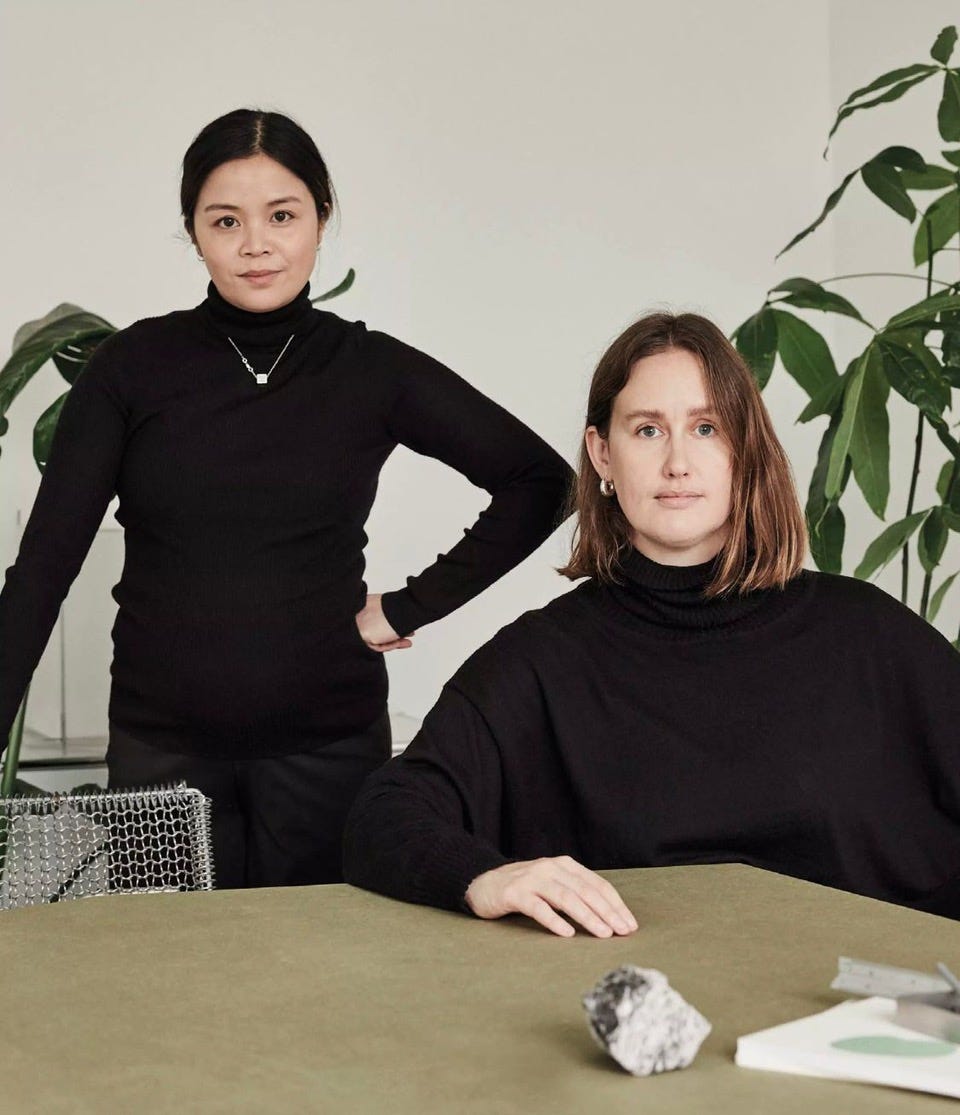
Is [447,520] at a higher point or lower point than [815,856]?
higher

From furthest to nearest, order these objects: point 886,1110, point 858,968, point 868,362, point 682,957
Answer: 1. point 868,362
2. point 682,957
3. point 858,968
4. point 886,1110

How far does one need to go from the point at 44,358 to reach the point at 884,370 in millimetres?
1225

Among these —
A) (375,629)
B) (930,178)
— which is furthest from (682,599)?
(930,178)

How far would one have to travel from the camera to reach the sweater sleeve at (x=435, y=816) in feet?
4.50

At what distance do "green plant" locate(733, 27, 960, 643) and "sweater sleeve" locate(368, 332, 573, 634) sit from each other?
453 millimetres

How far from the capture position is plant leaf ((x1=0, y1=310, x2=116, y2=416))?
246 cm

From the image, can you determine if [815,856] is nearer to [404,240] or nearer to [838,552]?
[838,552]

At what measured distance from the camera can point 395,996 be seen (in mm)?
1073

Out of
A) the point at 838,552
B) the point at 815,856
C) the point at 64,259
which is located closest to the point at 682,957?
the point at 815,856

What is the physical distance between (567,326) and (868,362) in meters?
1.41

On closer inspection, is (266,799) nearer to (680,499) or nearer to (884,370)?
(680,499)

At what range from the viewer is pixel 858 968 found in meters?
1.03

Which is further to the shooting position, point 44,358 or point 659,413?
point 44,358

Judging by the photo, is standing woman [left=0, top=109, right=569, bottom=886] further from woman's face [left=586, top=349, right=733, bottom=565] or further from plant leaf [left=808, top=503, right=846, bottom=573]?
plant leaf [left=808, top=503, right=846, bottom=573]
